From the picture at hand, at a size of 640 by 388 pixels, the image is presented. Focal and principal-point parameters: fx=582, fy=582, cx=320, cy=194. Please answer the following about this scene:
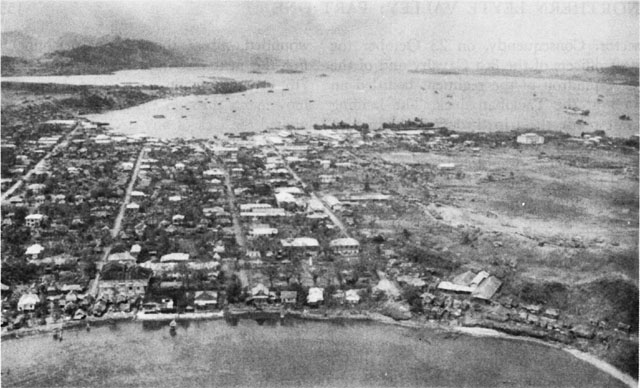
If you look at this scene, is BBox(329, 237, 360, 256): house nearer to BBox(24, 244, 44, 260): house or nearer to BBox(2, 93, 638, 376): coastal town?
BBox(2, 93, 638, 376): coastal town

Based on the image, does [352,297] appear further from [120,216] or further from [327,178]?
[120,216]

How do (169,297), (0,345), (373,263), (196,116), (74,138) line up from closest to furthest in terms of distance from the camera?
(0,345)
(169,297)
(373,263)
(74,138)
(196,116)

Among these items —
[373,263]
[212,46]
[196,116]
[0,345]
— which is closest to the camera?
[0,345]

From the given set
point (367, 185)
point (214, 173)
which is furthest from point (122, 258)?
point (367, 185)

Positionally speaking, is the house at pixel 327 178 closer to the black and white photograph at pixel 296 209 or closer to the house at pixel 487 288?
the black and white photograph at pixel 296 209

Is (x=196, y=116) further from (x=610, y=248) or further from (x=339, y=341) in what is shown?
(x=610, y=248)

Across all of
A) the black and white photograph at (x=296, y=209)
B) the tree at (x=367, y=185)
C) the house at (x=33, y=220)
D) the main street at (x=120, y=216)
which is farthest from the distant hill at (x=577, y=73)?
the house at (x=33, y=220)

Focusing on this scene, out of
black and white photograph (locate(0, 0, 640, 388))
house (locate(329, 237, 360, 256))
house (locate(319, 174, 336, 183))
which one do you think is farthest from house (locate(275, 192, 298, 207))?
house (locate(329, 237, 360, 256))

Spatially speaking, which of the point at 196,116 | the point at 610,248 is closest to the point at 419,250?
the point at 610,248
